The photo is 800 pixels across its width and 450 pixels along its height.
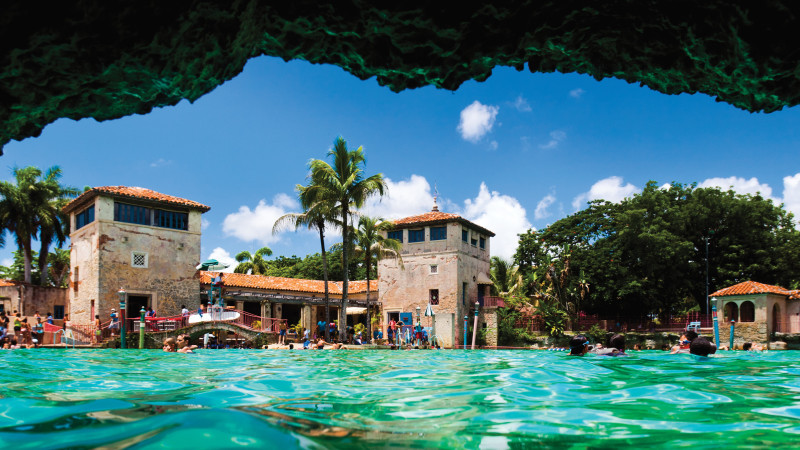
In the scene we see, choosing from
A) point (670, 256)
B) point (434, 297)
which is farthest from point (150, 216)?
point (670, 256)

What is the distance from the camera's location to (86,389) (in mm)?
6438

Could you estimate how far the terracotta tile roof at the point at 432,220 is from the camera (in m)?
35.8

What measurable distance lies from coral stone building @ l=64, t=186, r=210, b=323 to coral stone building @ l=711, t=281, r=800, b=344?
29.4 m

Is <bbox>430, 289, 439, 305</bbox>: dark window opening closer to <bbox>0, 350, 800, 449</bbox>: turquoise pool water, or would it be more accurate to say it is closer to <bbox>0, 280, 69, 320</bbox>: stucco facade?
<bbox>0, 280, 69, 320</bbox>: stucco facade

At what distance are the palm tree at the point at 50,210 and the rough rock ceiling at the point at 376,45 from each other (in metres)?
39.1

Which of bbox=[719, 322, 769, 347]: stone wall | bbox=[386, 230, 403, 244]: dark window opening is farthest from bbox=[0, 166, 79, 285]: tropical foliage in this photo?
bbox=[719, 322, 769, 347]: stone wall

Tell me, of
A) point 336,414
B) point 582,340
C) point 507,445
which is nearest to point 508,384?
point 336,414

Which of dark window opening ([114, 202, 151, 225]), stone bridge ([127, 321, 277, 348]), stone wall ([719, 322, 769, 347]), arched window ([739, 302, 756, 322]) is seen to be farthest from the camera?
arched window ([739, 302, 756, 322])

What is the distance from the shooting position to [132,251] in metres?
28.1

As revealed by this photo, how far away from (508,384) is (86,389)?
5191 mm

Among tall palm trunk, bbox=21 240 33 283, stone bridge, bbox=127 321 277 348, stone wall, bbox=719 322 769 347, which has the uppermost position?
tall palm trunk, bbox=21 240 33 283

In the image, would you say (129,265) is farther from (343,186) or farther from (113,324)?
(343,186)

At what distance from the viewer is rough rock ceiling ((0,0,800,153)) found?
2.76m

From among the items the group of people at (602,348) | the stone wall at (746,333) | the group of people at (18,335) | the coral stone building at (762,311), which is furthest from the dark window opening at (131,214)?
the coral stone building at (762,311)
